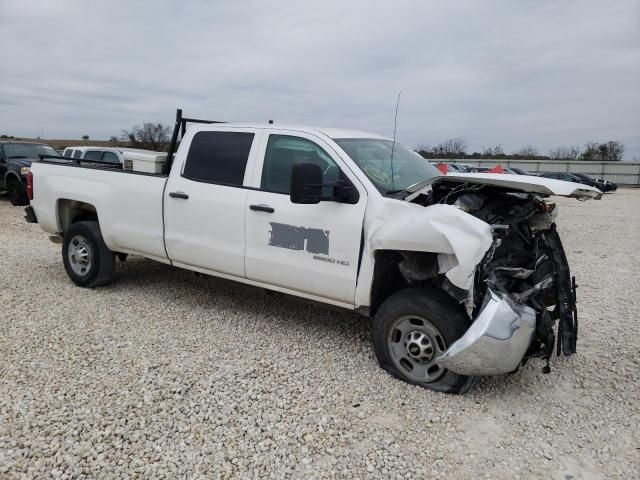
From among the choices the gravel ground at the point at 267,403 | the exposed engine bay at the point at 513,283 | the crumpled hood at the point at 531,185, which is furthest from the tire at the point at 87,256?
the crumpled hood at the point at 531,185

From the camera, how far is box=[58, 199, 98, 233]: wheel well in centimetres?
600

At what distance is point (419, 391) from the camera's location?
11.9ft

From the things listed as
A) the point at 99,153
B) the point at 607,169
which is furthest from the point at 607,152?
the point at 99,153

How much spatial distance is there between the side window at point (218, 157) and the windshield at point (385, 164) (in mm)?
968

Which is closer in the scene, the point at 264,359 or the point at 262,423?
the point at 262,423

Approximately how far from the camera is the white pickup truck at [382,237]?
10.9 ft

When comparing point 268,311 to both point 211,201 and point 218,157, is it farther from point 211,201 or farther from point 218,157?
point 218,157

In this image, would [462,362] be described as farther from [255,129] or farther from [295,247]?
[255,129]

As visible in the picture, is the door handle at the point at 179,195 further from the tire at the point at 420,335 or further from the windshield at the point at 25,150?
the windshield at the point at 25,150

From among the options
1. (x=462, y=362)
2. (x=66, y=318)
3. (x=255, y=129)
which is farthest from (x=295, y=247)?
(x=66, y=318)

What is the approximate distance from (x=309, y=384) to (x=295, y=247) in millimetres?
1116

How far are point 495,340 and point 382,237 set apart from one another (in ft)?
3.45

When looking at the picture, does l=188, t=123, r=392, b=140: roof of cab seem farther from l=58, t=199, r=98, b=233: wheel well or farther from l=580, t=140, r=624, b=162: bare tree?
l=580, t=140, r=624, b=162: bare tree

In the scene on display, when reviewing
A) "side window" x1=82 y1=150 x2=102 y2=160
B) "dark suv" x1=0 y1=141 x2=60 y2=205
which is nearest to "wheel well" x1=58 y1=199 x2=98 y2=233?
"side window" x1=82 y1=150 x2=102 y2=160
